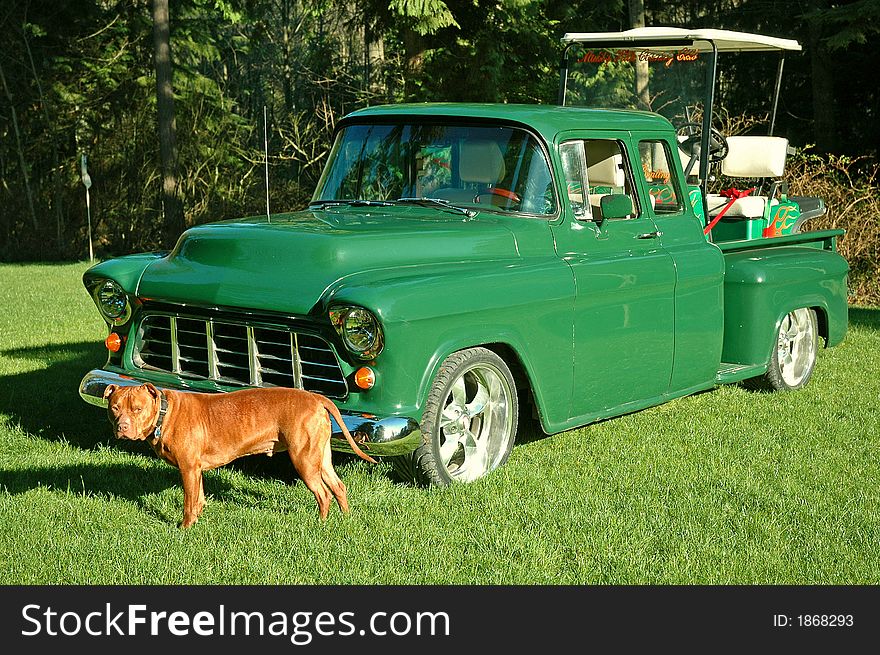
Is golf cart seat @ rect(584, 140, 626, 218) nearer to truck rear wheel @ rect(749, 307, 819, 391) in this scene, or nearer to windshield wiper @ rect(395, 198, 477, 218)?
windshield wiper @ rect(395, 198, 477, 218)

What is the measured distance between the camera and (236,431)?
5008mm

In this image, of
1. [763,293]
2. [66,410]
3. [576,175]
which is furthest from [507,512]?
[66,410]

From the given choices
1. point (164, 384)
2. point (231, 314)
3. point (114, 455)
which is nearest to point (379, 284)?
point (231, 314)

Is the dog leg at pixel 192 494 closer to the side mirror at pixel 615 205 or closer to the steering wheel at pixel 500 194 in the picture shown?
the steering wheel at pixel 500 194

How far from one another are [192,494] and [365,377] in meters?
0.96

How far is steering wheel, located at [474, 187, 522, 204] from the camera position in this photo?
6.49 meters

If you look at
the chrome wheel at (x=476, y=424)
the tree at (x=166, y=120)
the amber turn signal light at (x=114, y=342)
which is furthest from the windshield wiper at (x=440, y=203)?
the tree at (x=166, y=120)

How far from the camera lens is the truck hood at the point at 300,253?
564 cm

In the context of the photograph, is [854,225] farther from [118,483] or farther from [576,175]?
[118,483]

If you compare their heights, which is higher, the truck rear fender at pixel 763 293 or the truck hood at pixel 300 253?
the truck hood at pixel 300 253

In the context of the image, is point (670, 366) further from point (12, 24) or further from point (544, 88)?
point (12, 24)

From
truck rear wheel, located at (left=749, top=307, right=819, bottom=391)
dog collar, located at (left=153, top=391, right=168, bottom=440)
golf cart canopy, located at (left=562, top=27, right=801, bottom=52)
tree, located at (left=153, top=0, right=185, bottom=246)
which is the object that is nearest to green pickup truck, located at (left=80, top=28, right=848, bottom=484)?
truck rear wheel, located at (left=749, top=307, right=819, bottom=391)

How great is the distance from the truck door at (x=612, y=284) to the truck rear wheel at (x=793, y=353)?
1.64 m

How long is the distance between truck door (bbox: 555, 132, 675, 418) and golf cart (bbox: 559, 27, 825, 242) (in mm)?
1824
